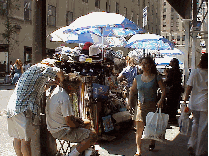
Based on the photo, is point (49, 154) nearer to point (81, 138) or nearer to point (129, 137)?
point (81, 138)

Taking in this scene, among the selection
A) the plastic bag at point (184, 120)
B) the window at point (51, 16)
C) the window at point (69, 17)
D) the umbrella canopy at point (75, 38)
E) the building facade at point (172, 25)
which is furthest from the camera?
the building facade at point (172, 25)

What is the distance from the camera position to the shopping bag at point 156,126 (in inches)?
179

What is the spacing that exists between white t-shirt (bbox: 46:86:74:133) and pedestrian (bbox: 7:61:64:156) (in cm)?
19

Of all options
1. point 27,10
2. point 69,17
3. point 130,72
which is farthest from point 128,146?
point 69,17

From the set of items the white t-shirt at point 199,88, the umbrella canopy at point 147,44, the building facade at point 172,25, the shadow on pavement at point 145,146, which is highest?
the building facade at point 172,25

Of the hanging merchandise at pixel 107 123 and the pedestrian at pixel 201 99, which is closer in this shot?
the pedestrian at pixel 201 99

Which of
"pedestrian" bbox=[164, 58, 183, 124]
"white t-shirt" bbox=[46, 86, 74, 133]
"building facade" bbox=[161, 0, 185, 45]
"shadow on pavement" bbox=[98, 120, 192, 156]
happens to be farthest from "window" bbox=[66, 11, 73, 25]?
"building facade" bbox=[161, 0, 185, 45]

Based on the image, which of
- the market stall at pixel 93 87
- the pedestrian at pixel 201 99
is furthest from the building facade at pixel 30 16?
the pedestrian at pixel 201 99

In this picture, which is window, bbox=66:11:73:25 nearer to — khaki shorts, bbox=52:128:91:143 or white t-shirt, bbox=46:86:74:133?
white t-shirt, bbox=46:86:74:133

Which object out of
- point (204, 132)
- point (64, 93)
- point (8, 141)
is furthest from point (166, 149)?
A: point (8, 141)

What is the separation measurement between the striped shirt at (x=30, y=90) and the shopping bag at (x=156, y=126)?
1.88 m

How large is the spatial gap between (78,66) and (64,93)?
75.7 inches

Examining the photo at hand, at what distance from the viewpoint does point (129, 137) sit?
6.30 meters

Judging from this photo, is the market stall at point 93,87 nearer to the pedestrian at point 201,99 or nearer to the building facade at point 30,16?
the pedestrian at point 201,99
